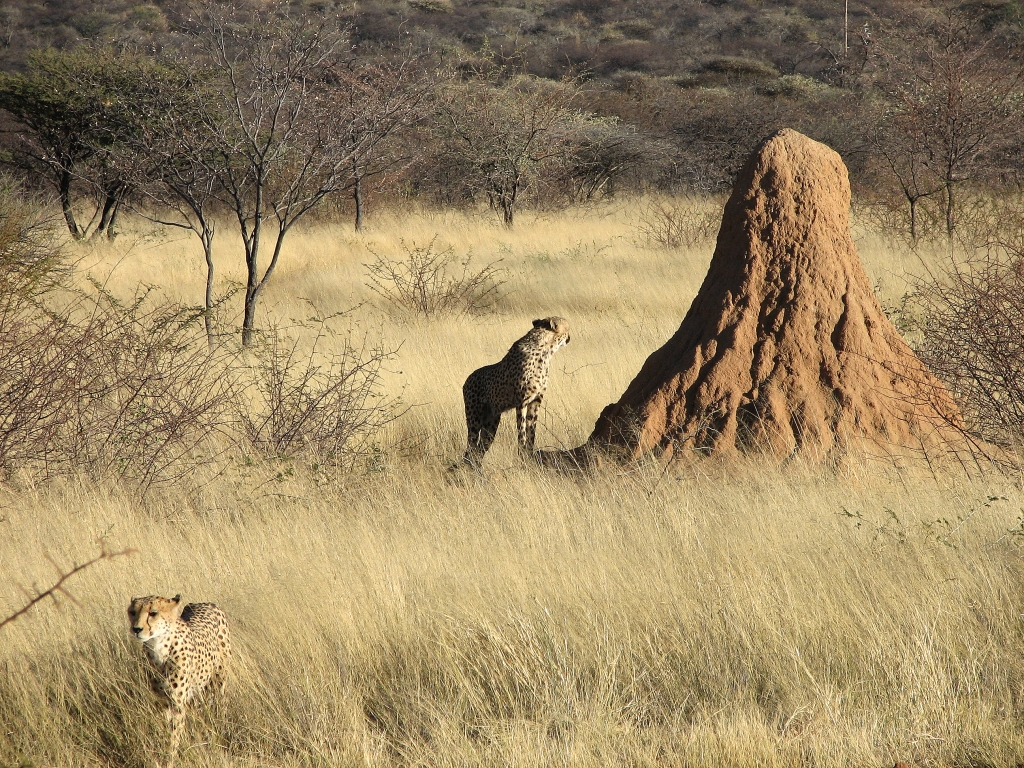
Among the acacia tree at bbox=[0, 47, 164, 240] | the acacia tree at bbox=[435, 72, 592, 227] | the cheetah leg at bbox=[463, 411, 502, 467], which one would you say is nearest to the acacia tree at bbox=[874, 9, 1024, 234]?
the acacia tree at bbox=[435, 72, 592, 227]

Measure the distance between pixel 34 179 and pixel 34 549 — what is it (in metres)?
20.7

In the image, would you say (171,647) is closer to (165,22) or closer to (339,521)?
(339,521)

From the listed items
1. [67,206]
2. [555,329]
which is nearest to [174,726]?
[555,329]

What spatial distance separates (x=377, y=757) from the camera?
3125mm

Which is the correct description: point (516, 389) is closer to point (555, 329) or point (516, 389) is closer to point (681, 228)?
point (555, 329)

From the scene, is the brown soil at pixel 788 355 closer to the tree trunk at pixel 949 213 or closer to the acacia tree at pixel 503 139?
the tree trunk at pixel 949 213

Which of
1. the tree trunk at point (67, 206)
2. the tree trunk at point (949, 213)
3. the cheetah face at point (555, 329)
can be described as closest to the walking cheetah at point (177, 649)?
the cheetah face at point (555, 329)

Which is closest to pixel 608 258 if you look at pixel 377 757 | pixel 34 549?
pixel 34 549

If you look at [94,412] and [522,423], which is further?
[522,423]

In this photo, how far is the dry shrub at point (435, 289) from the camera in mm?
12000

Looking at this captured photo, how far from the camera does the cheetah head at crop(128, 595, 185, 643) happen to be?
301 cm

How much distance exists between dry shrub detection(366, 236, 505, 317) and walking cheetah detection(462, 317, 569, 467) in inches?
198

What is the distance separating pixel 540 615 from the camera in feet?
12.7

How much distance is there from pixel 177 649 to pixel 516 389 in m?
3.63
